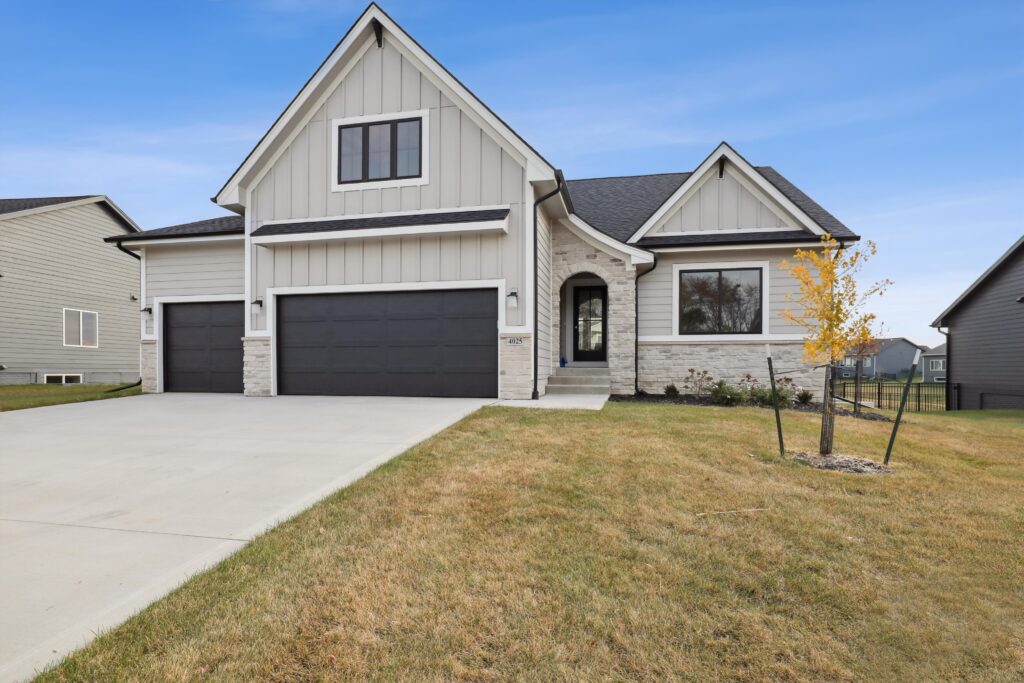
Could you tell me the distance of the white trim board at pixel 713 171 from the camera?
1215 cm

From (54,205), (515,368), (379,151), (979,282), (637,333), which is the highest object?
(54,205)

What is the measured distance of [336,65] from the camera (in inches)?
440

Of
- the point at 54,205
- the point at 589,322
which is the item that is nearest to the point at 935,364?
the point at 589,322

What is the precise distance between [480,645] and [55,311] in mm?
23673

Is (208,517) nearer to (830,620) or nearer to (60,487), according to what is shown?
(60,487)

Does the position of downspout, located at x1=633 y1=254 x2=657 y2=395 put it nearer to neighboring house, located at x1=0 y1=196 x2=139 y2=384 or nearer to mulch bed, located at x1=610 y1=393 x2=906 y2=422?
mulch bed, located at x1=610 y1=393 x2=906 y2=422

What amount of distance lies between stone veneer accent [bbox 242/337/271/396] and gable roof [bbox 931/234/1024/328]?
909 inches

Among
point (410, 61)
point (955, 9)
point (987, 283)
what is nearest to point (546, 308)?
point (410, 61)

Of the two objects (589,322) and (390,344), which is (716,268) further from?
(390,344)

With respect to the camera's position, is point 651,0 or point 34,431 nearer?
point 34,431

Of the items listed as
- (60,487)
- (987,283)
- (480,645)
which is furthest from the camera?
(987,283)

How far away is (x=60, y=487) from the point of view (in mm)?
4715

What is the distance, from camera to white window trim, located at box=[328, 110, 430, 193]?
11.0 meters

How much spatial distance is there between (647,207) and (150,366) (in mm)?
14089
